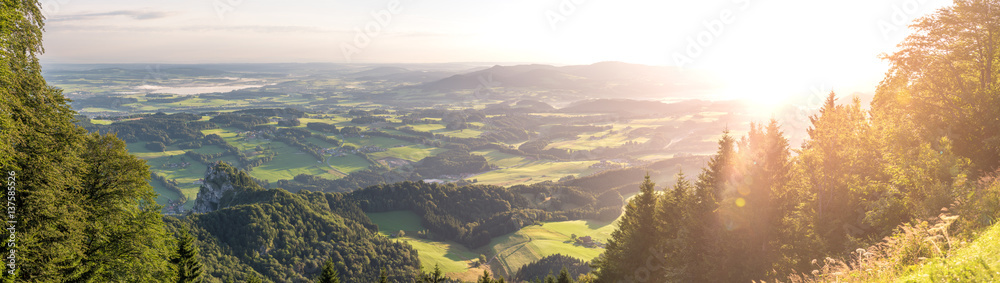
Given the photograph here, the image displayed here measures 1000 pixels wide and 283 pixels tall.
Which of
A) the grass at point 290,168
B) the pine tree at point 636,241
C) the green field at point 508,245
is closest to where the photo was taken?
the pine tree at point 636,241

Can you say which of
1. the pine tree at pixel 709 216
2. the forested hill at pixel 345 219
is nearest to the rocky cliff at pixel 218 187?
the forested hill at pixel 345 219

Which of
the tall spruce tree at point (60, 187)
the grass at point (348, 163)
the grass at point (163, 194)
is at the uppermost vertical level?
the tall spruce tree at point (60, 187)

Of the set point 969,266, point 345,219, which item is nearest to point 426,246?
point 345,219

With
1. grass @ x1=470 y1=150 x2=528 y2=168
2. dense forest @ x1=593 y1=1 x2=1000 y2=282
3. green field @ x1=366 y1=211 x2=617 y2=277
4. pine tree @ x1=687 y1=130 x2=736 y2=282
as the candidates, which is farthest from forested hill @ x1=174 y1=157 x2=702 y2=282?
grass @ x1=470 y1=150 x2=528 y2=168

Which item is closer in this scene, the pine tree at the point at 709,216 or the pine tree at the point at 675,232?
the pine tree at the point at 709,216

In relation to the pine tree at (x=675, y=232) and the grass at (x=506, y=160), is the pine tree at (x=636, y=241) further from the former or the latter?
the grass at (x=506, y=160)

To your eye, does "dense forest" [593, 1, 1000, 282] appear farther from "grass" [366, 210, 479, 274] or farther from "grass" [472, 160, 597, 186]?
"grass" [472, 160, 597, 186]

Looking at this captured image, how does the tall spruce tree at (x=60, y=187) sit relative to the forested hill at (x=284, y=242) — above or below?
above

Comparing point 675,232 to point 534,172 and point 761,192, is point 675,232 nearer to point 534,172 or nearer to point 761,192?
point 761,192

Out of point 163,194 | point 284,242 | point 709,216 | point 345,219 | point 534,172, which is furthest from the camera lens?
point 534,172

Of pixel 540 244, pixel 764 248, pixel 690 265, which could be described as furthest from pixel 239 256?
pixel 764 248
